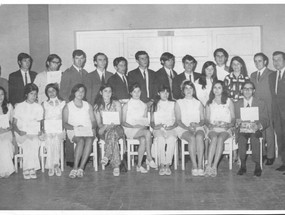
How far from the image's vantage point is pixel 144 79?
5801 millimetres

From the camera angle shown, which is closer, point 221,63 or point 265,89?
point 265,89

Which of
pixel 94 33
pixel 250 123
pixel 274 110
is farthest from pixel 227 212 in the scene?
pixel 94 33

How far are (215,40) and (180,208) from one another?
12.4ft

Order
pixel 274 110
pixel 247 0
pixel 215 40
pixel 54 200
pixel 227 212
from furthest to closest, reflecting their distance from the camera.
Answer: pixel 215 40, pixel 274 110, pixel 247 0, pixel 54 200, pixel 227 212

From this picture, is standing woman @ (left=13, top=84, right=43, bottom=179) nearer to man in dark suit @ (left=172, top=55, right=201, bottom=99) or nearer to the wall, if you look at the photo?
the wall

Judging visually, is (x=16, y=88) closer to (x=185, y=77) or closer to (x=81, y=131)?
(x=81, y=131)

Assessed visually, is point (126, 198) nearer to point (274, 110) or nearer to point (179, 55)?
point (274, 110)

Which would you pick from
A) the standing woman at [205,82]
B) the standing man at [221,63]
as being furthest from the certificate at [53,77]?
the standing man at [221,63]

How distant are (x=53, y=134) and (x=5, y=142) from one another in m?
0.65

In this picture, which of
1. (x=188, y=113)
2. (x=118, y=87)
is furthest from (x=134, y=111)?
(x=188, y=113)

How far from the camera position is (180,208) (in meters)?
3.76

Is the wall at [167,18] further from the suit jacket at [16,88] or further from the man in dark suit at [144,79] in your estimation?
the suit jacket at [16,88]

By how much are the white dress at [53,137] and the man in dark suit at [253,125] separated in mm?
2511

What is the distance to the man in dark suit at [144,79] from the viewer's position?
578cm
